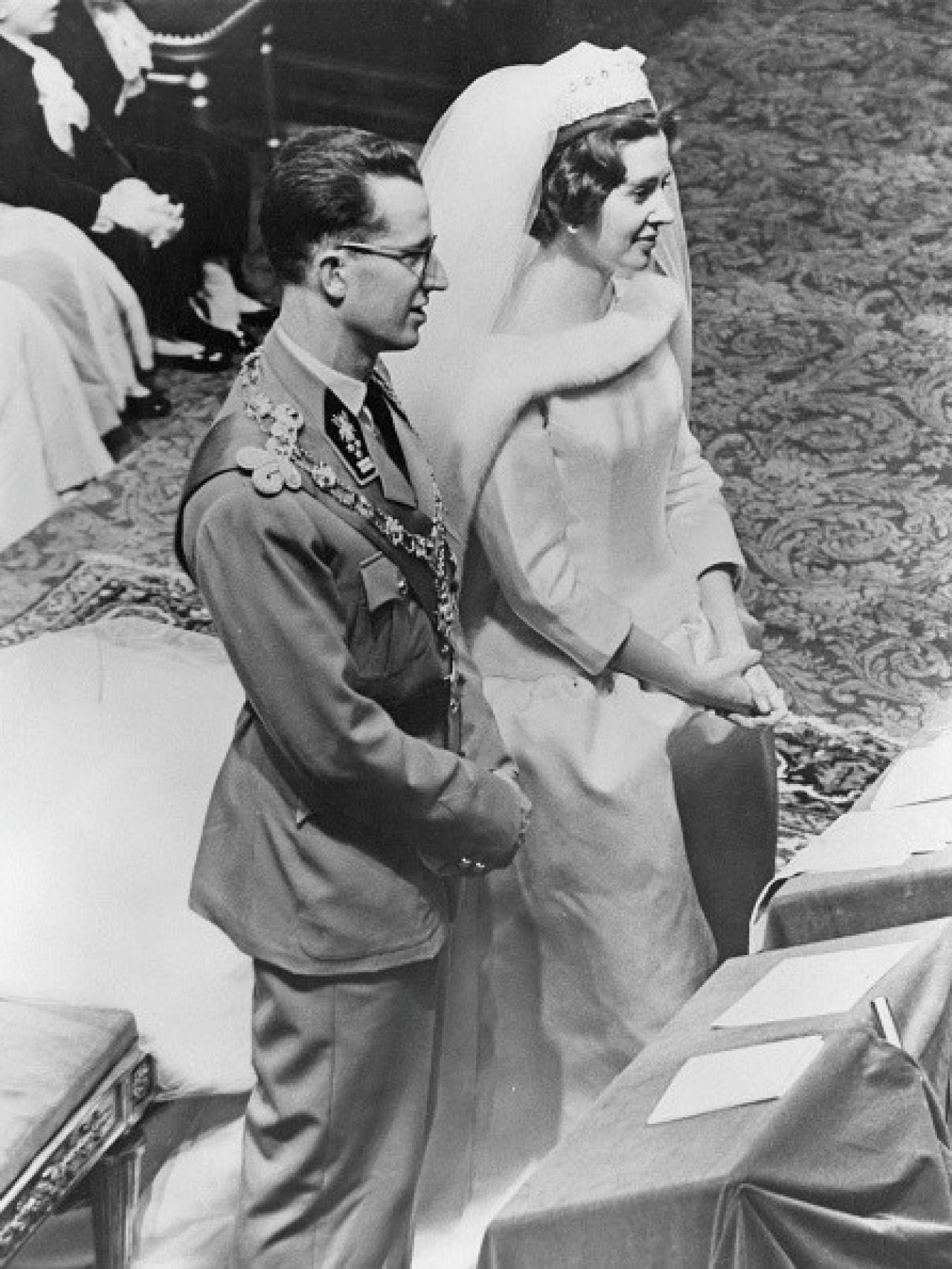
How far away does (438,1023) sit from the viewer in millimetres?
3283

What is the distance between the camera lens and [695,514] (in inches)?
135

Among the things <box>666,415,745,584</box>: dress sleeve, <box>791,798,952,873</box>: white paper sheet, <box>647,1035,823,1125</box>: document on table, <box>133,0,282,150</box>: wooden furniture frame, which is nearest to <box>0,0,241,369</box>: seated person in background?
<box>133,0,282,150</box>: wooden furniture frame

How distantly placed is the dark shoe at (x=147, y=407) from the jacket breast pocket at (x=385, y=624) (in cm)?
37

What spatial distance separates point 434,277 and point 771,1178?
44.5 inches

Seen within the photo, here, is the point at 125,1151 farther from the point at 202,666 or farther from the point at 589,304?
the point at 589,304

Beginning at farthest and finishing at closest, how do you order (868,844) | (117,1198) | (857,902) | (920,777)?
1. (920,777)
2. (868,844)
3. (857,902)
4. (117,1198)

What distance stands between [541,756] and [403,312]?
699 millimetres

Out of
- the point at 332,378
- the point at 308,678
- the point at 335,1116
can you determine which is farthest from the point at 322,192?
the point at 335,1116

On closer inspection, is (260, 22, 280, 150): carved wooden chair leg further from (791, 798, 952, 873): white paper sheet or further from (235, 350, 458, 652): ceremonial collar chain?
(791, 798, 952, 873): white paper sheet

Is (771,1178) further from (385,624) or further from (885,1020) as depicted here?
(385,624)

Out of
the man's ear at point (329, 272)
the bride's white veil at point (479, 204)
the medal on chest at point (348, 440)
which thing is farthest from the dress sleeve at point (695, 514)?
the man's ear at point (329, 272)

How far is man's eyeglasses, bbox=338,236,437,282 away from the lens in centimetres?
282

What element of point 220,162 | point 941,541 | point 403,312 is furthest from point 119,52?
point 941,541

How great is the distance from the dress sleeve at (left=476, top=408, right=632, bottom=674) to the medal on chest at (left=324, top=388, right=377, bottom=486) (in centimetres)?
26
